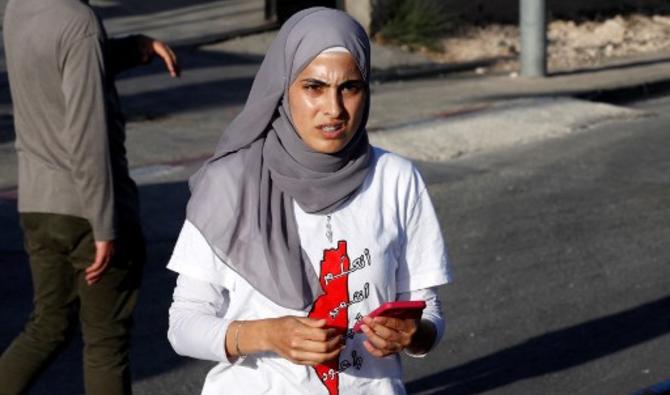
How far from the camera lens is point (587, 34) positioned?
18656 mm

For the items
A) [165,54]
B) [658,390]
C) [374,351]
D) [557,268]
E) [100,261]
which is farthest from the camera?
[557,268]

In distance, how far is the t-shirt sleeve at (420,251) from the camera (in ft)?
11.3

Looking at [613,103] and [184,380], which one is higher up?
[184,380]

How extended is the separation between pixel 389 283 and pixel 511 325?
162 inches

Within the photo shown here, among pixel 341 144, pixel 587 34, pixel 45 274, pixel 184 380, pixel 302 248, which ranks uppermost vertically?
pixel 341 144

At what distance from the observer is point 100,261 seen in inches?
194

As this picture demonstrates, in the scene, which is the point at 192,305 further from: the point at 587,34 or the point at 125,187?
the point at 587,34

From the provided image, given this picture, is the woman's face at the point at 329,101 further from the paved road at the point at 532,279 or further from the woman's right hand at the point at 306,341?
the paved road at the point at 532,279

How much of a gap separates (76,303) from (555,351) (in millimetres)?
2689

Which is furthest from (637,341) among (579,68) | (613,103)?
(579,68)

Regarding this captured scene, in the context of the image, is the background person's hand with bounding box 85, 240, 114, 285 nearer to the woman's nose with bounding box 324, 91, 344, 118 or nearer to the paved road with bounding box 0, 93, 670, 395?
the paved road with bounding box 0, 93, 670, 395

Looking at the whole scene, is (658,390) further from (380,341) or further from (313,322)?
(313,322)

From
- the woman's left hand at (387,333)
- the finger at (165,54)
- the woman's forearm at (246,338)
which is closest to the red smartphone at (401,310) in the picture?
the woman's left hand at (387,333)

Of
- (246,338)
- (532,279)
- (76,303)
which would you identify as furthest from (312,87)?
(532,279)
